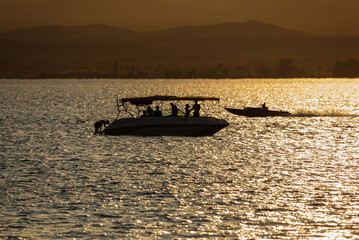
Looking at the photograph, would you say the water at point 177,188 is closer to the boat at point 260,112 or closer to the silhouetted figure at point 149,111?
the silhouetted figure at point 149,111

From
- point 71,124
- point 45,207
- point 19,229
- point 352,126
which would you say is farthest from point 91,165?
point 352,126

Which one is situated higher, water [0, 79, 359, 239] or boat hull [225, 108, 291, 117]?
boat hull [225, 108, 291, 117]

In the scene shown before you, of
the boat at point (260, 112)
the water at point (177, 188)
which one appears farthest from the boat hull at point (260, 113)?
the water at point (177, 188)

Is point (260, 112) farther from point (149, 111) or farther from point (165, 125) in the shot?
point (165, 125)

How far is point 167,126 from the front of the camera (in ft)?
185

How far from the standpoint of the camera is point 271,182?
35.2m

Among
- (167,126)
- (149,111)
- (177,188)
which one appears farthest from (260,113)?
(177,188)

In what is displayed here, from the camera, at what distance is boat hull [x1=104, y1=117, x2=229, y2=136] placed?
185 feet

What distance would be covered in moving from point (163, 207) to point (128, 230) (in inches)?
167

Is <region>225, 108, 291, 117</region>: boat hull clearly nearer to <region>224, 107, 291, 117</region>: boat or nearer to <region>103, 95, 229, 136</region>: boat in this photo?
<region>224, 107, 291, 117</region>: boat

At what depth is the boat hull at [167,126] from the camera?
56.4 m

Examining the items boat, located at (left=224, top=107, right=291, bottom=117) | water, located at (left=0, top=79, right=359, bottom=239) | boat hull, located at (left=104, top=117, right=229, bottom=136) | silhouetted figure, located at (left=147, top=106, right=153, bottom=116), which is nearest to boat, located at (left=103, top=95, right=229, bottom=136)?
boat hull, located at (left=104, top=117, right=229, bottom=136)

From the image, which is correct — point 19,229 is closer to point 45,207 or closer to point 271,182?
point 45,207

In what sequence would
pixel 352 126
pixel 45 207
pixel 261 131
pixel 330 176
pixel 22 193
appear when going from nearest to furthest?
pixel 45 207 < pixel 22 193 < pixel 330 176 < pixel 261 131 < pixel 352 126
